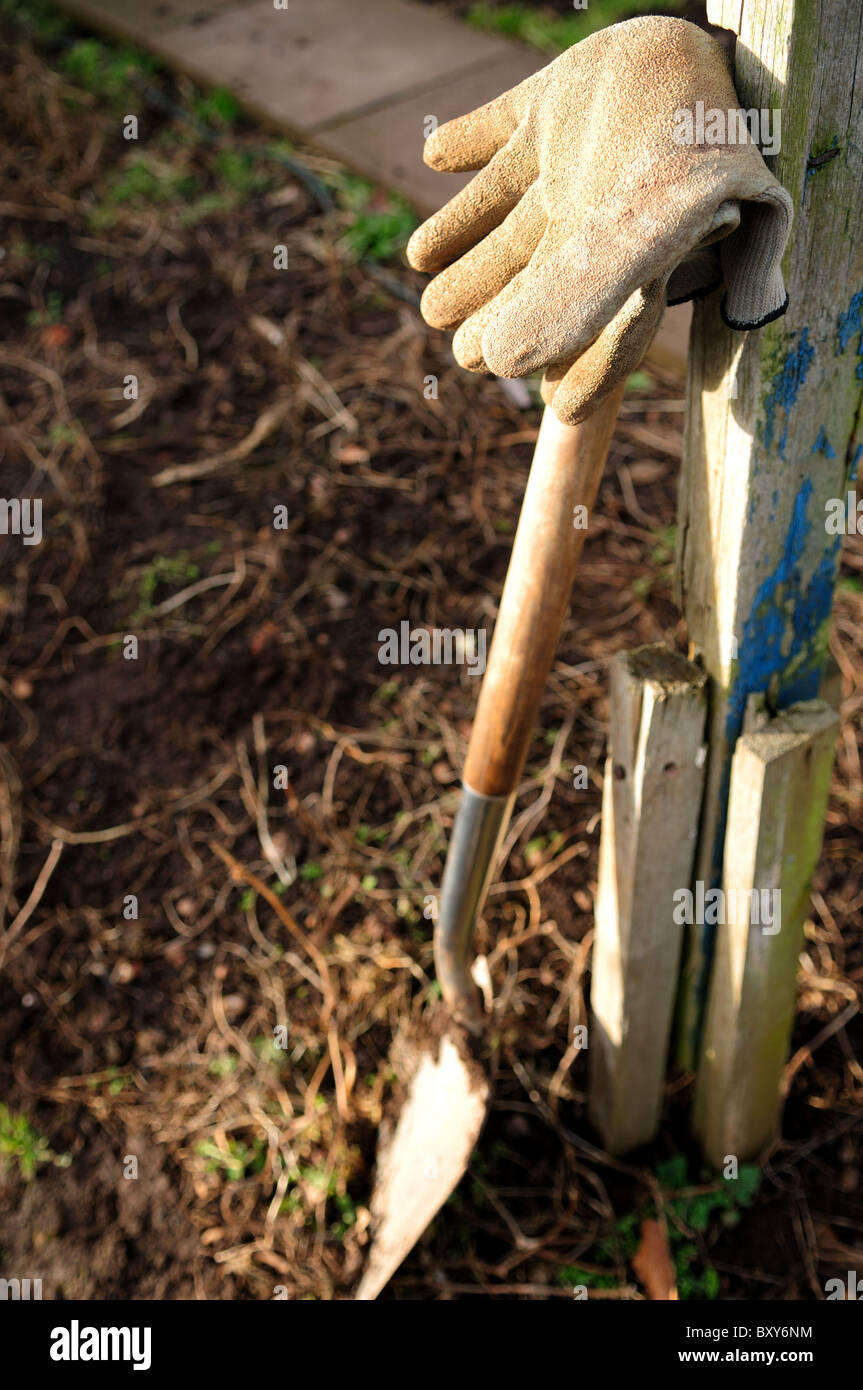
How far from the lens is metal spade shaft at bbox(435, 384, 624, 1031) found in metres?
1.42

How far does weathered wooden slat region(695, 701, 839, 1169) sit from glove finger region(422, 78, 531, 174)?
816 mm

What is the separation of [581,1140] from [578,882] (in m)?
0.54

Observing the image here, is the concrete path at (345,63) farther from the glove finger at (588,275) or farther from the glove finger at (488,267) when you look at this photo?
the glove finger at (588,275)

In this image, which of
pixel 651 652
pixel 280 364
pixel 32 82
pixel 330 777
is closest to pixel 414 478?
pixel 280 364

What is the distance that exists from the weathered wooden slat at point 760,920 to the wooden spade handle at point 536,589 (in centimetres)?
32

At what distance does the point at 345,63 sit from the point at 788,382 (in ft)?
14.1

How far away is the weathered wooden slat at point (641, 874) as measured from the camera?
1621 mm

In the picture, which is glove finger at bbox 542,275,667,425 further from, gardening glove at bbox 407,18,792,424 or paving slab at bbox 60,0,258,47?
paving slab at bbox 60,0,258,47

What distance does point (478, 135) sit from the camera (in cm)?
135

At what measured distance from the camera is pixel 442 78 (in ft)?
15.2

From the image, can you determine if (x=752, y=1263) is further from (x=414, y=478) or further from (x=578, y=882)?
(x=414, y=478)

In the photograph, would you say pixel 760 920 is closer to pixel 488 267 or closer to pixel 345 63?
pixel 488 267

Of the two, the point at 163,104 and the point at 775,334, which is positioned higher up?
the point at 163,104

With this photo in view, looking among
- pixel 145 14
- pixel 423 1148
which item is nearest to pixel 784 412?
pixel 423 1148
